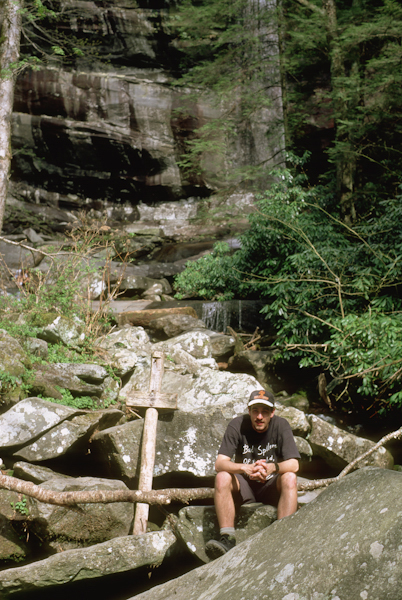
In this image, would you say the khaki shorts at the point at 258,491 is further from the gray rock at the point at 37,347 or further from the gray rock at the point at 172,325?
the gray rock at the point at 172,325

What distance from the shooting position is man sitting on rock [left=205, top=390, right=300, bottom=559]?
10.6 feet

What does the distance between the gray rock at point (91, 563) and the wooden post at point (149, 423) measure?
41 cm

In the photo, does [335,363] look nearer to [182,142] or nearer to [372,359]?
[372,359]

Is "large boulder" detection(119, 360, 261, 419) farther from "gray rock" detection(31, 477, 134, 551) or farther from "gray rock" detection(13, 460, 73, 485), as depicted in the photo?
"gray rock" detection(31, 477, 134, 551)

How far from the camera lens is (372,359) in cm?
590

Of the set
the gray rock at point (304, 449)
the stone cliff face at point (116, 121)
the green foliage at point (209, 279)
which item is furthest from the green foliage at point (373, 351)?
the stone cliff face at point (116, 121)

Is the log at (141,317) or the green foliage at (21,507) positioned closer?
the green foliage at (21,507)

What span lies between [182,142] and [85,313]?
1515 centimetres

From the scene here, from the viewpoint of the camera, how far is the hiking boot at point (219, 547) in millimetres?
2964

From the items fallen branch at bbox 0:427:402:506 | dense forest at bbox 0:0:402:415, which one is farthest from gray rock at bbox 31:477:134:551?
dense forest at bbox 0:0:402:415

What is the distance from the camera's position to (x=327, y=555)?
166cm

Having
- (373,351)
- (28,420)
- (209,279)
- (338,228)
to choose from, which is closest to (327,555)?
(28,420)

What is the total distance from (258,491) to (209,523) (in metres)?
0.50

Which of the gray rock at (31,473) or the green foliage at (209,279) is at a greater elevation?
the gray rock at (31,473)
